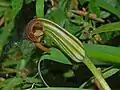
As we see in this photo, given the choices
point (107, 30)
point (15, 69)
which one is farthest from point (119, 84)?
point (15, 69)

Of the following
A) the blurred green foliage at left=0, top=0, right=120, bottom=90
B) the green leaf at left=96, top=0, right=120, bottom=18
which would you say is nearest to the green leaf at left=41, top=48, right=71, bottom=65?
the blurred green foliage at left=0, top=0, right=120, bottom=90

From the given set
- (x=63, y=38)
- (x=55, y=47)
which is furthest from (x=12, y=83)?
(x=63, y=38)

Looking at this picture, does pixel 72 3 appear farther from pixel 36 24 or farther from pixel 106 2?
pixel 36 24

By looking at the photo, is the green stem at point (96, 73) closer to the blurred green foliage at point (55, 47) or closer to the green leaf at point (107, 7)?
the blurred green foliage at point (55, 47)

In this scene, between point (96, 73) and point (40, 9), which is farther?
point (40, 9)

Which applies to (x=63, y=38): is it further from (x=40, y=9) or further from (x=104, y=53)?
(x=40, y=9)
